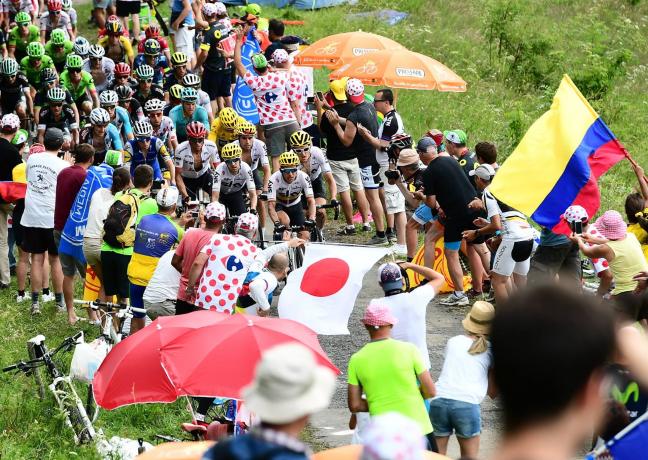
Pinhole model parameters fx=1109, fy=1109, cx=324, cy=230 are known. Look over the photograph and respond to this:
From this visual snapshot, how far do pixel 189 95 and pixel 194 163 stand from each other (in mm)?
1954

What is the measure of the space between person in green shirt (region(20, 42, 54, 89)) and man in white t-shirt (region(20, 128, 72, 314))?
644 cm

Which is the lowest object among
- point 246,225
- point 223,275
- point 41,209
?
point 41,209

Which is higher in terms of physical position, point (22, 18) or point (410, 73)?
point (410, 73)

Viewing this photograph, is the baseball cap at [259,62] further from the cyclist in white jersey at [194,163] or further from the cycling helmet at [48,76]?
the cycling helmet at [48,76]

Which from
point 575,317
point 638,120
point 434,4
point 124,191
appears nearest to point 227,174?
point 124,191

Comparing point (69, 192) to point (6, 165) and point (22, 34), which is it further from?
point (22, 34)

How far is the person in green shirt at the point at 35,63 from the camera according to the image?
1927cm

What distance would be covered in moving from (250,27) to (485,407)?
1062cm

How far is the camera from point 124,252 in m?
12.1

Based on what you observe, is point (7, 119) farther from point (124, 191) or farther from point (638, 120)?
point (638, 120)

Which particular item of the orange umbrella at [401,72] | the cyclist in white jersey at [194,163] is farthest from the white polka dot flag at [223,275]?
the orange umbrella at [401,72]

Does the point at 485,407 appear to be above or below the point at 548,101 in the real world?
above

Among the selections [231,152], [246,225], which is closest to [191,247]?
[246,225]

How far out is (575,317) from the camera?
3.01m
